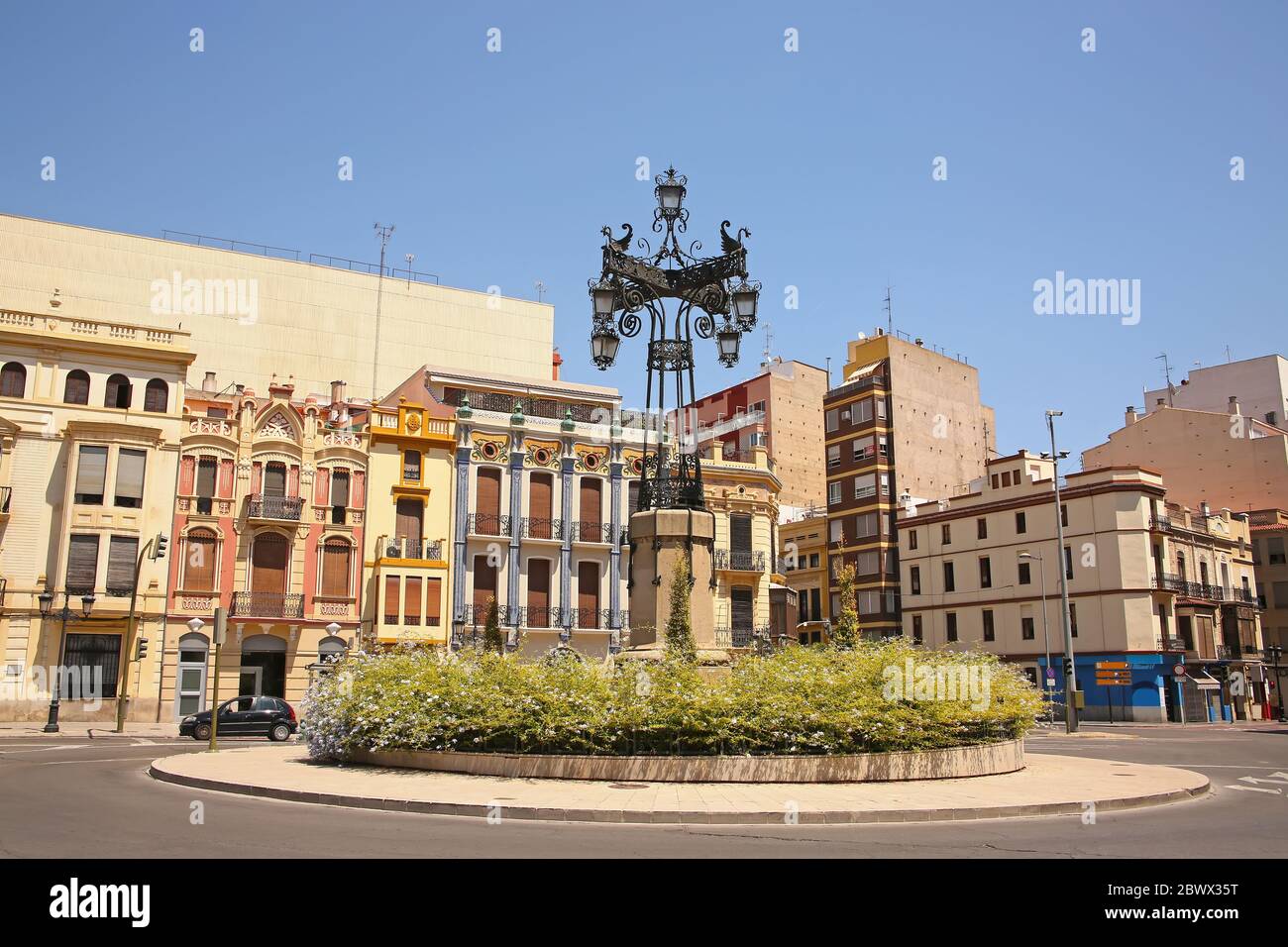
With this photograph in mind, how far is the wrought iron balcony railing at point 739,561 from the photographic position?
4966cm

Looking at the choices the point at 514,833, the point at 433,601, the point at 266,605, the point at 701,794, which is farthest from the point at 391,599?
the point at 514,833

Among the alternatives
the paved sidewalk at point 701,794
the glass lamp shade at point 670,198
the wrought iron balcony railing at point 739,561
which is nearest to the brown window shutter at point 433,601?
the wrought iron balcony railing at point 739,561

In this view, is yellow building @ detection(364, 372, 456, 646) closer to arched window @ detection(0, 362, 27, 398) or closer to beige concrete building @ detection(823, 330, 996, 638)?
arched window @ detection(0, 362, 27, 398)

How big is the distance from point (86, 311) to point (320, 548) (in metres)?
21.0

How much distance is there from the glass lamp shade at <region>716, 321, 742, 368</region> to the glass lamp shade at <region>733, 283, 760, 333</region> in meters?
0.25

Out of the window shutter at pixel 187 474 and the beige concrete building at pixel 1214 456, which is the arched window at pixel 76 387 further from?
the beige concrete building at pixel 1214 456

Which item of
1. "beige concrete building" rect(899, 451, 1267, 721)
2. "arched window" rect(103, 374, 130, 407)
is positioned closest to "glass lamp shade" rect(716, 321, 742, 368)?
"arched window" rect(103, 374, 130, 407)

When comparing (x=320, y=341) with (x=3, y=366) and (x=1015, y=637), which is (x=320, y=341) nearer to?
(x=3, y=366)

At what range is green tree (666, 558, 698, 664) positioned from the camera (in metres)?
16.6

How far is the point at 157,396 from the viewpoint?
41625mm

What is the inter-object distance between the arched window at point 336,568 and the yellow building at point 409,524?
2.85 feet

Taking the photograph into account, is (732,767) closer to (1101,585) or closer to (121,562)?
(121,562)

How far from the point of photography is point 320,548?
43219 millimetres
